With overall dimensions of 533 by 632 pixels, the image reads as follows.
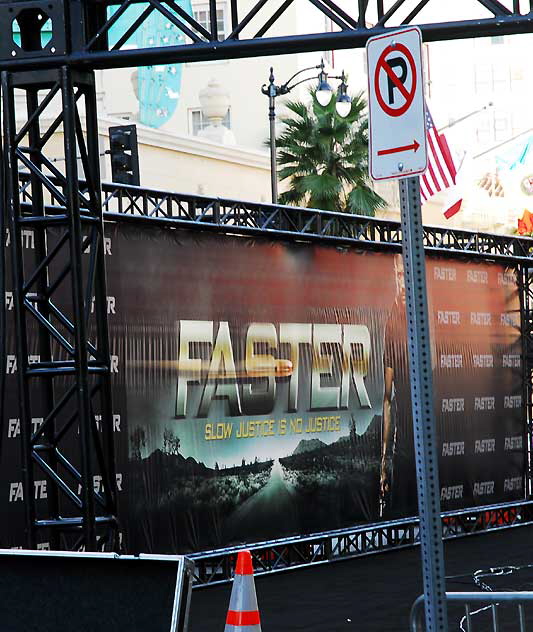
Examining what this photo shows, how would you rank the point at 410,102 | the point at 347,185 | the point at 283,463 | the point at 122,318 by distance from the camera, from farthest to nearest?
1. the point at 347,185
2. the point at 283,463
3. the point at 122,318
4. the point at 410,102

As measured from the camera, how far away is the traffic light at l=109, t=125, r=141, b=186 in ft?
A: 53.7

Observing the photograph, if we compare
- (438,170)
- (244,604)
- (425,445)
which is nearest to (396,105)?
(425,445)

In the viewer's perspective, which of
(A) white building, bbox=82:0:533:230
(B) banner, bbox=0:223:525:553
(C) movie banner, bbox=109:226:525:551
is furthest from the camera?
(A) white building, bbox=82:0:533:230

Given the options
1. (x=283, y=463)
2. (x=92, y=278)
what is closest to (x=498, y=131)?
(x=283, y=463)

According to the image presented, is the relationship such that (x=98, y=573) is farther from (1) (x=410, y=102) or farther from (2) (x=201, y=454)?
(2) (x=201, y=454)

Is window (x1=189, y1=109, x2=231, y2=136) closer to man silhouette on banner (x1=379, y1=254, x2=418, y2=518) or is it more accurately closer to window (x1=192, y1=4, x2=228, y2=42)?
window (x1=192, y1=4, x2=228, y2=42)

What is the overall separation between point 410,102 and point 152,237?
9527 mm

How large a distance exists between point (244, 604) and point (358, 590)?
22.7 feet

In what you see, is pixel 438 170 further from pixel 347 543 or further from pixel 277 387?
pixel 277 387

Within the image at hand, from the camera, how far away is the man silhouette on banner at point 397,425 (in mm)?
18359

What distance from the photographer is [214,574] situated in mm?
15016

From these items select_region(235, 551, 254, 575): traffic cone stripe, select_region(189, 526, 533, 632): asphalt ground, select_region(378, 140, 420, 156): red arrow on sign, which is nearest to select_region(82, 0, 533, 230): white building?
select_region(189, 526, 533, 632): asphalt ground

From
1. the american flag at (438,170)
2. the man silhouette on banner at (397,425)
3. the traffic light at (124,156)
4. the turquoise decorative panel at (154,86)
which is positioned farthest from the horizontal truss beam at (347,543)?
the turquoise decorative panel at (154,86)

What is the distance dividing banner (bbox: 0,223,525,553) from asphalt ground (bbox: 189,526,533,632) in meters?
0.63
